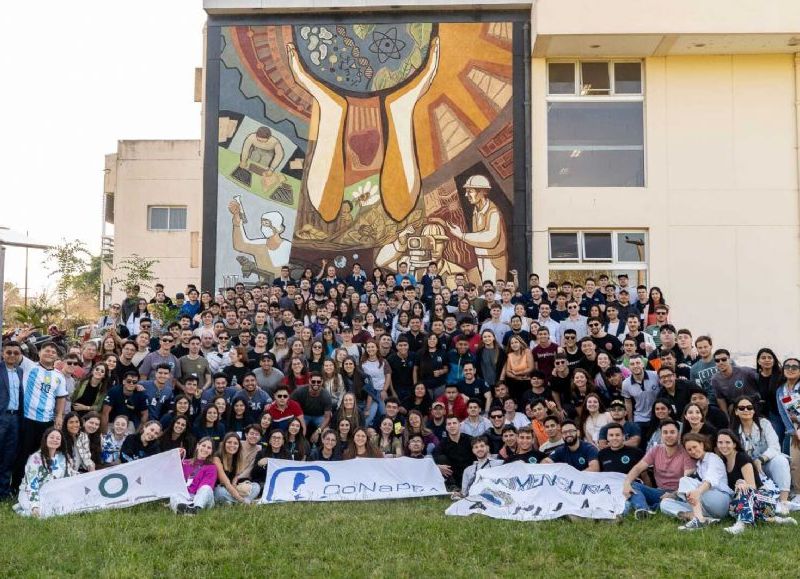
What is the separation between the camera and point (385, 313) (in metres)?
14.2

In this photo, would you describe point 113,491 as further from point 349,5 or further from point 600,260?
point 349,5

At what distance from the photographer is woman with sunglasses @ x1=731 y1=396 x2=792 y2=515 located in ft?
28.4

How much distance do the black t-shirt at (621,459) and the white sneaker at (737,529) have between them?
168cm

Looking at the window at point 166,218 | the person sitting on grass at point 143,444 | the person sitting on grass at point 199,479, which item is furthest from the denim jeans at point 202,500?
the window at point 166,218

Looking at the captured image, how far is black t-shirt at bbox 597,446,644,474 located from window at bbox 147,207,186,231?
75.8 ft

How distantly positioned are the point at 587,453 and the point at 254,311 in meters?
7.53

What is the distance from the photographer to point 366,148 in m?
18.9

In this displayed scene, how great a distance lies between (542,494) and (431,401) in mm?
3336

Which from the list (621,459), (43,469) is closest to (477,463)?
(621,459)

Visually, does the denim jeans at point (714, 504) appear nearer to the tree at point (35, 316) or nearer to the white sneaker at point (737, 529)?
the white sneaker at point (737, 529)

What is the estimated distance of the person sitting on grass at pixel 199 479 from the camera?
28.7 ft

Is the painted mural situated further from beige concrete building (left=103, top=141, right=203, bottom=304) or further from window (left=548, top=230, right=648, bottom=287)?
beige concrete building (left=103, top=141, right=203, bottom=304)

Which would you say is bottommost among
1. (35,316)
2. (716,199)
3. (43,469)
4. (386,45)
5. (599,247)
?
(43,469)

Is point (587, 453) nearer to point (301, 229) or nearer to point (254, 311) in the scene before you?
point (254, 311)
